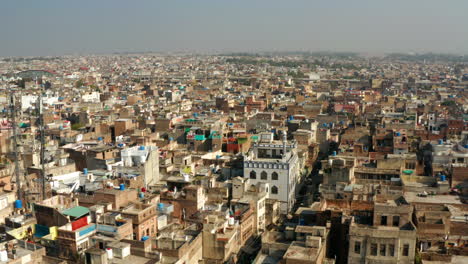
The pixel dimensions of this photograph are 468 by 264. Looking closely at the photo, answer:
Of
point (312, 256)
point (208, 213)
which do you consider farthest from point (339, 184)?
point (312, 256)

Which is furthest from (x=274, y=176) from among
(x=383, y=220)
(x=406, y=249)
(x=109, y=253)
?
(x=109, y=253)

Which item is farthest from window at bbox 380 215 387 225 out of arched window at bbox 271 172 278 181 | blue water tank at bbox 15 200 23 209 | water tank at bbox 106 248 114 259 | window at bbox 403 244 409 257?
blue water tank at bbox 15 200 23 209

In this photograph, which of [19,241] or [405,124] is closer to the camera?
[19,241]

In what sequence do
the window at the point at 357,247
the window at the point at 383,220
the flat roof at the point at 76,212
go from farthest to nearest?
the flat roof at the point at 76,212, the window at the point at 383,220, the window at the point at 357,247

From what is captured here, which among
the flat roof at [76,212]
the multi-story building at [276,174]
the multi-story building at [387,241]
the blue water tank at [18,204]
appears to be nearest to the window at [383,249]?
the multi-story building at [387,241]

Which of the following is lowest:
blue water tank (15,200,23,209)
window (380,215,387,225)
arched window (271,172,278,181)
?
blue water tank (15,200,23,209)

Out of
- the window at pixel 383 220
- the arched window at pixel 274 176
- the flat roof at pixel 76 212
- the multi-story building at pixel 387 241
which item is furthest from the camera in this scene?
the arched window at pixel 274 176

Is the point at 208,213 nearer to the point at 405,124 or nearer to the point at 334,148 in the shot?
the point at 334,148

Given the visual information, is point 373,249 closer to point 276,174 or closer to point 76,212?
point 276,174

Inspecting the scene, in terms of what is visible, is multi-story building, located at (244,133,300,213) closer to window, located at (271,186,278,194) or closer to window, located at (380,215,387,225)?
window, located at (271,186,278,194)

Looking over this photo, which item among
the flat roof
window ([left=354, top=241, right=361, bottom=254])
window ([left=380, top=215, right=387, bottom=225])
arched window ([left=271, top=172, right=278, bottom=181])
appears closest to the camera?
window ([left=354, top=241, right=361, bottom=254])

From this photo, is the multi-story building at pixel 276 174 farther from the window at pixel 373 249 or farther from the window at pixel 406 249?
the window at pixel 406 249
